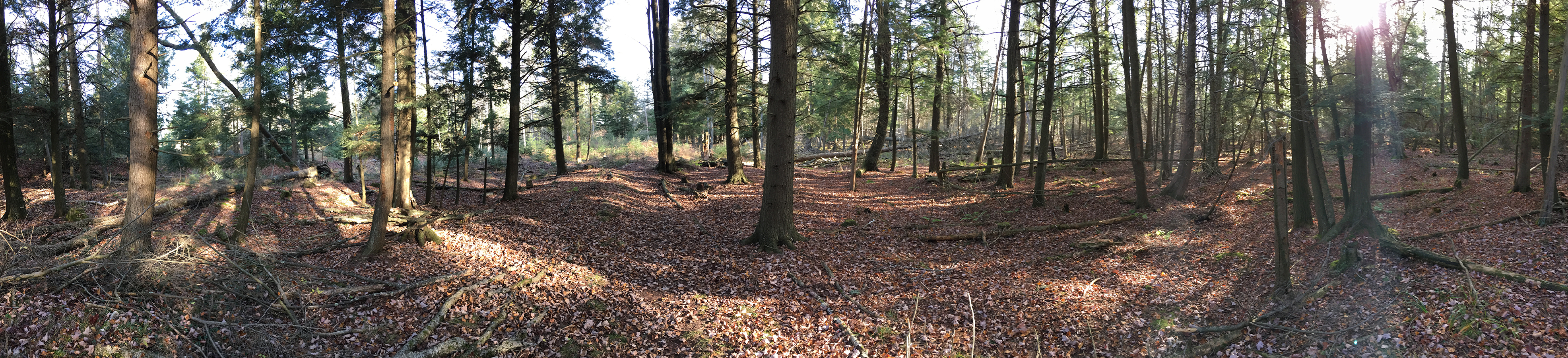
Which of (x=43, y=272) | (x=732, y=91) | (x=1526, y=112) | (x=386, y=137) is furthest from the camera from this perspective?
(x=732, y=91)

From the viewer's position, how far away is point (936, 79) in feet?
63.9

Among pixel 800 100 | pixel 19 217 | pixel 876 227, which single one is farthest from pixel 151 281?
pixel 800 100

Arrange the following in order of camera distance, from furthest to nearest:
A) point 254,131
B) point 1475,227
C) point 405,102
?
point 405,102 < point 254,131 < point 1475,227

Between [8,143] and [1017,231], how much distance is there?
1818 cm

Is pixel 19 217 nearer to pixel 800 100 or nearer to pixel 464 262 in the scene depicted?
pixel 464 262

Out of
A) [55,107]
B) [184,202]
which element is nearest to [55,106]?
[55,107]

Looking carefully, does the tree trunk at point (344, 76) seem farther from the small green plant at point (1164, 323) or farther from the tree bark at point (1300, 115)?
the tree bark at point (1300, 115)

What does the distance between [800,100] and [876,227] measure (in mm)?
16188

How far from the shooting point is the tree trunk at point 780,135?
914 cm

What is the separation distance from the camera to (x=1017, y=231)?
1097 centimetres

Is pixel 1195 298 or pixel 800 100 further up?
pixel 800 100

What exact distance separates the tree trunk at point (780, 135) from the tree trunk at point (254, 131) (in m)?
7.48

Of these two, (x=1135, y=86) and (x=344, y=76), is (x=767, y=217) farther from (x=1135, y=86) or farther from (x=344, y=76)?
(x=344, y=76)

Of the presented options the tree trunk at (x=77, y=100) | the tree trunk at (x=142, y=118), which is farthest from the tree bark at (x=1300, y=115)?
the tree trunk at (x=77, y=100)
